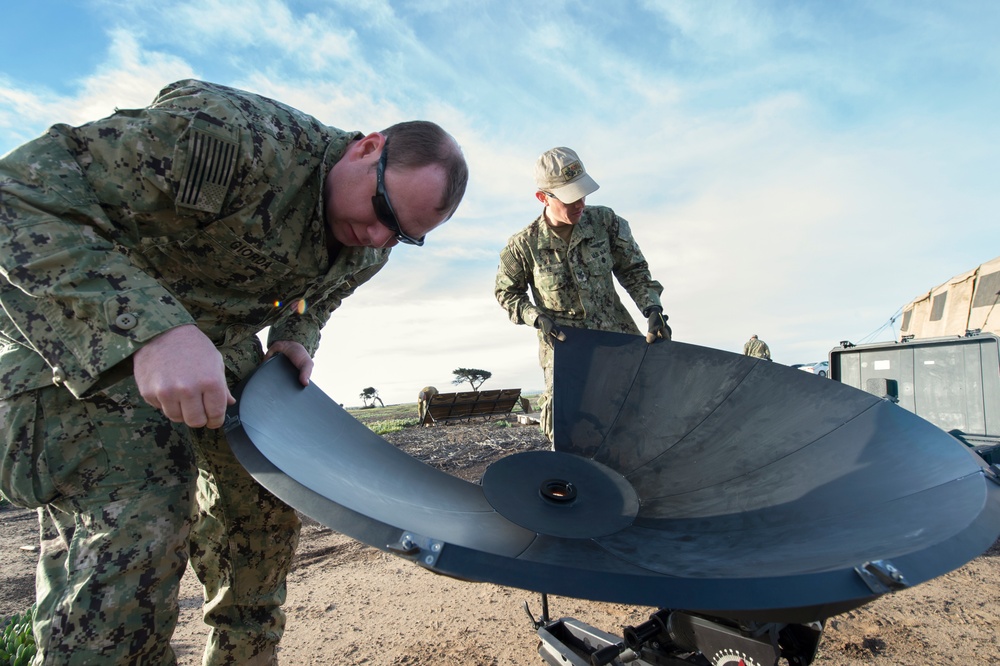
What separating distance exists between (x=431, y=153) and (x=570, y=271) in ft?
8.81

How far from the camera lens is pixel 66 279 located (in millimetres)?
1348

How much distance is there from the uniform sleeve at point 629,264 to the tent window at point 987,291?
13670 millimetres

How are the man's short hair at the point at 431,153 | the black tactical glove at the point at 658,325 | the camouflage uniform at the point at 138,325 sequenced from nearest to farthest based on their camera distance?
the camouflage uniform at the point at 138,325
the man's short hair at the point at 431,153
the black tactical glove at the point at 658,325

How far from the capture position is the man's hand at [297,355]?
2191 millimetres

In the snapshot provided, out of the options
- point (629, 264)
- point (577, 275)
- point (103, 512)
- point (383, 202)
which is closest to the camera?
point (103, 512)

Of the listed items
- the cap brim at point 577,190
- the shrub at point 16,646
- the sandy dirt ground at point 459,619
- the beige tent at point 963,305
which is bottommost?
the sandy dirt ground at point 459,619

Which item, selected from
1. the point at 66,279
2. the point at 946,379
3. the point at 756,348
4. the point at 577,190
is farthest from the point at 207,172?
the point at 756,348

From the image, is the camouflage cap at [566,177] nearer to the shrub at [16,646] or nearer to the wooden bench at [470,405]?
the shrub at [16,646]

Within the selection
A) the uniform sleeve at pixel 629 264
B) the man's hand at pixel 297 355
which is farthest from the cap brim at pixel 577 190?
the man's hand at pixel 297 355

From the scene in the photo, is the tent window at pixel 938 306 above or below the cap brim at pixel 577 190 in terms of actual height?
above

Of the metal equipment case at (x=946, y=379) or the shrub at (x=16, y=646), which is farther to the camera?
the metal equipment case at (x=946, y=379)

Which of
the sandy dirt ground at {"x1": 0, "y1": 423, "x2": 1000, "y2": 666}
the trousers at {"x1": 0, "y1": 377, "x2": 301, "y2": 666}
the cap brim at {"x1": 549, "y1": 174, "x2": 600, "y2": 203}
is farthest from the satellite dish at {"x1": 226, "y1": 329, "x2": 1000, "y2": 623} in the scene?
the cap brim at {"x1": 549, "y1": 174, "x2": 600, "y2": 203}

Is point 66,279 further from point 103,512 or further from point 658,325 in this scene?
point 658,325

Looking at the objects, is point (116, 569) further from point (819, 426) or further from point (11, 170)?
point (819, 426)
